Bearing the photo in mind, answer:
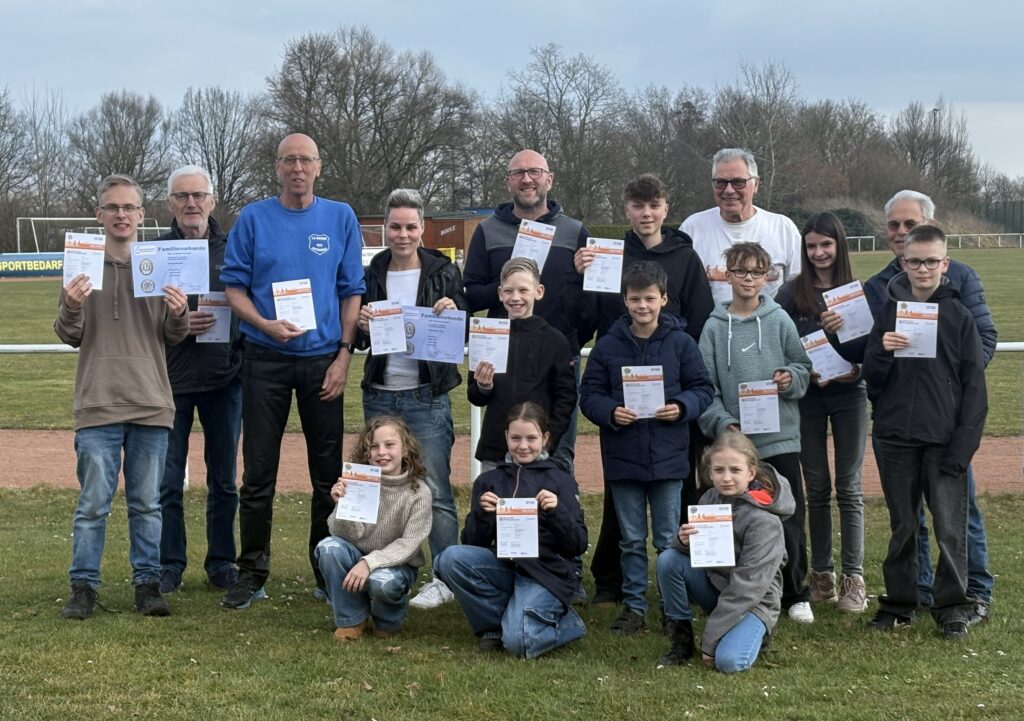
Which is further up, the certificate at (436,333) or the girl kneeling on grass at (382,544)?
the certificate at (436,333)

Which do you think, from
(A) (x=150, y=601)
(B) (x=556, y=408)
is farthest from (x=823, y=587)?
(A) (x=150, y=601)

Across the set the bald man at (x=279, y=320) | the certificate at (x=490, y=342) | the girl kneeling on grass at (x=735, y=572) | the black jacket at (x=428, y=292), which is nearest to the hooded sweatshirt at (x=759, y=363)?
the girl kneeling on grass at (x=735, y=572)

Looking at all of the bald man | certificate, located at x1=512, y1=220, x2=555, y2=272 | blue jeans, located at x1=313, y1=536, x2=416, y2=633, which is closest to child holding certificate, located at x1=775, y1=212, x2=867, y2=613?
certificate, located at x1=512, y1=220, x2=555, y2=272

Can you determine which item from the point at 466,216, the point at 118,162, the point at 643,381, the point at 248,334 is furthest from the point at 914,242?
the point at 118,162

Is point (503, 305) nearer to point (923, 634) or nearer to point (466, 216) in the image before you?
point (923, 634)

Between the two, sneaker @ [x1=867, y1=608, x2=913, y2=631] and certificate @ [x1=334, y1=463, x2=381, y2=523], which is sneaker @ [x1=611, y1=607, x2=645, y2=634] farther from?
certificate @ [x1=334, y1=463, x2=381, y2=523]

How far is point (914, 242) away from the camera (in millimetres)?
5855

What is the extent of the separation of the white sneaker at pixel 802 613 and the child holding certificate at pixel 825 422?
1.20ft

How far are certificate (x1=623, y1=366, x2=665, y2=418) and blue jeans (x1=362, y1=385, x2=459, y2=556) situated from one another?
1118 mm

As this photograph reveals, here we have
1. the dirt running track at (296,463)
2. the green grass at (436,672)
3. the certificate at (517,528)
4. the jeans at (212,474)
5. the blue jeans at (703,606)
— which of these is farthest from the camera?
the dirt running track at (296,463)

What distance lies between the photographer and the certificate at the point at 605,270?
6.34 m

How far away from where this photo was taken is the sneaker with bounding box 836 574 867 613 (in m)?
6.50

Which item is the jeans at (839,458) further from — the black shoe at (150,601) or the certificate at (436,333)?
the black shoe at (150,601)

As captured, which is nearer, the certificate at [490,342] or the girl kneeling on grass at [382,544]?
the girl kneeling on grass at [382,544]
